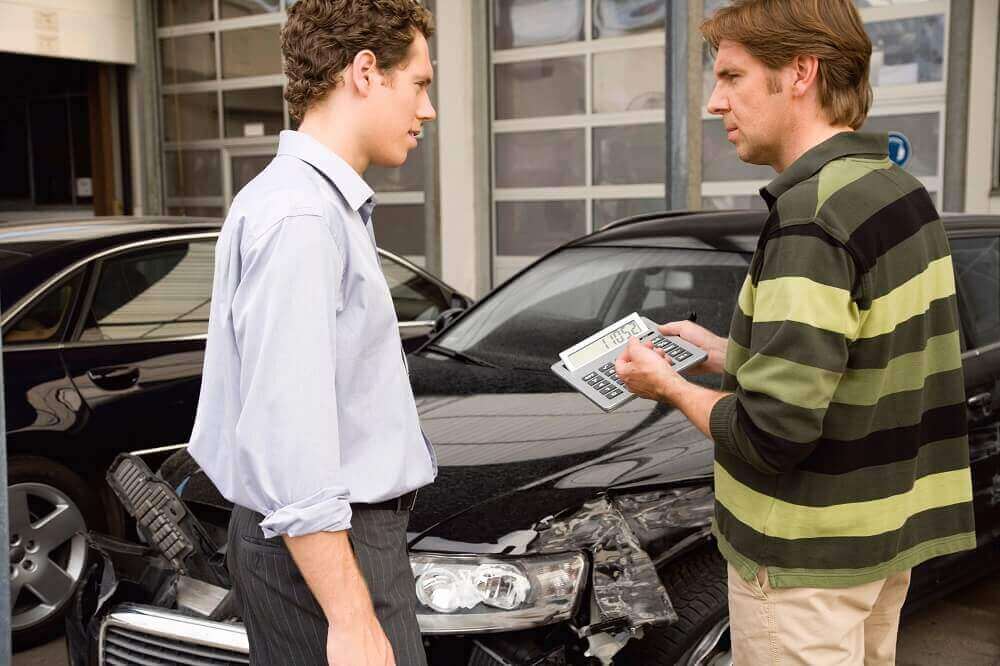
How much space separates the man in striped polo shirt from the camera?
5.48ft

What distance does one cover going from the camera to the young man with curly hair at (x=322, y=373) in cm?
146

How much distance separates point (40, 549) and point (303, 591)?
2752 millimetres

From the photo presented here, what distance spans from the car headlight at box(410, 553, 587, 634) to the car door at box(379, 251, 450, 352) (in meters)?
2.78

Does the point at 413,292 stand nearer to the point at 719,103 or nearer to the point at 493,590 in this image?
the point at 493,590

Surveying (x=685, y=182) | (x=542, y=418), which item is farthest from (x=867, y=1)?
(x=542, y=418)

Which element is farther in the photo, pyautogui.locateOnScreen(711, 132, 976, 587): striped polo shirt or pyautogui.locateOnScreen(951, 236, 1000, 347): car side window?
pyautogui.locateOnScreen(951, 236, 1000, 347): car side window

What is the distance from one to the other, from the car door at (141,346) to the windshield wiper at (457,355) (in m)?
1.07

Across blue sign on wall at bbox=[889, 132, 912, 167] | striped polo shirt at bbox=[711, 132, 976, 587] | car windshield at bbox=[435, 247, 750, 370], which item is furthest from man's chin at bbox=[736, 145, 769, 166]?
blue sign on wall at bbox=[889, 132, 912, 167]

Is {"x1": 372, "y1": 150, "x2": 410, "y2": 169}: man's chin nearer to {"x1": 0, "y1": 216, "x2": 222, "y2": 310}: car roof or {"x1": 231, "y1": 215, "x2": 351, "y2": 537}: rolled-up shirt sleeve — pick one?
{"x1": 231, "y1": 215, "x2": 351, "y2": 537}: rolled-up shirt sleeve

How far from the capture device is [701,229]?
3662mm

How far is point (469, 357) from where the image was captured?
3635mm

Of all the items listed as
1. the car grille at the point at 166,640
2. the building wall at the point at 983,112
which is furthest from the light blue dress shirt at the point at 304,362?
the building wall at the point at 983,112

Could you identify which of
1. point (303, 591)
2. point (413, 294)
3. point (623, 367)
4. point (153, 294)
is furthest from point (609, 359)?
point (413, 294)

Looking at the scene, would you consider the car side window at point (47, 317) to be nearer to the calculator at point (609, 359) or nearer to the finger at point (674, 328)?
the calculator at point (609, 359)
